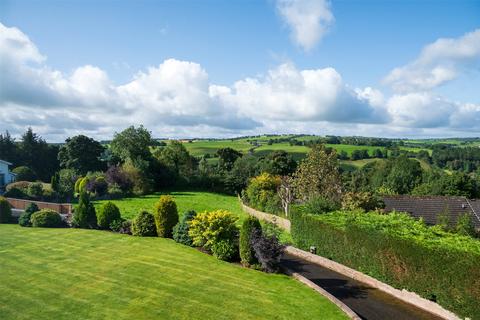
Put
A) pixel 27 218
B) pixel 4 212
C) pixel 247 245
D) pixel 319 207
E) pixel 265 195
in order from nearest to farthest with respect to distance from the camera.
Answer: pixel 247 245 → pixel 319 207 → pixel 27 218 → pixel 4 212 → pixel 265 195

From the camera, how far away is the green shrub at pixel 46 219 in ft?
88.8

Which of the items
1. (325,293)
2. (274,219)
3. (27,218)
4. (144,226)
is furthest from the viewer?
(274,219)

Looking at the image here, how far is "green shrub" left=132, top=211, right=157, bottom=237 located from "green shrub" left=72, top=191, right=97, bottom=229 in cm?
396

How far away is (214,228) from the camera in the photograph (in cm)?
2048

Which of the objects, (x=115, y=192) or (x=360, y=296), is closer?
(x=360, y=296)

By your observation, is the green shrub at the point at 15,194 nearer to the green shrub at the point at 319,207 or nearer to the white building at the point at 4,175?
the white building at the point at 4,175

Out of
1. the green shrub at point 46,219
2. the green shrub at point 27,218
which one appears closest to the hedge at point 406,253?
the green shrub at point 46,219

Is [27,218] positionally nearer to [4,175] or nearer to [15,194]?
[15,194]

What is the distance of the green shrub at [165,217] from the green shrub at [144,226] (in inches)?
23.9

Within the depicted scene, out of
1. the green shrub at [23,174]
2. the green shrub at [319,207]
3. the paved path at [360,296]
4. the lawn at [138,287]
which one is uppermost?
the green shrub at [23,174]

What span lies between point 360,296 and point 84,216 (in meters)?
19.9

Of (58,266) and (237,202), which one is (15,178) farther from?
(58,266)

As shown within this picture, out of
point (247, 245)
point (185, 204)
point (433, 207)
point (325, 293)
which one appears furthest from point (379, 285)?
point (185, 204)

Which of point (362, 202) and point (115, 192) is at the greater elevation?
point (362, 202)
